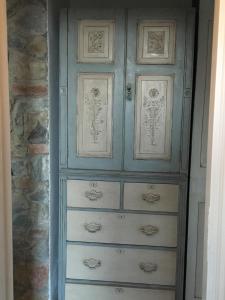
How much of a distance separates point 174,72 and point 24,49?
87 cm

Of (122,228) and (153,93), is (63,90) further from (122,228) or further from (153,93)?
(122,228)

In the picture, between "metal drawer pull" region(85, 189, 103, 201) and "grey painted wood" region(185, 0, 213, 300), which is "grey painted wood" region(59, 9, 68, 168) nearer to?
"metal drawer pull" region(85, 189, 103, 201)

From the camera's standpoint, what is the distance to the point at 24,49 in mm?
1979

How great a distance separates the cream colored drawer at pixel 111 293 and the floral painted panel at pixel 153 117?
839mm

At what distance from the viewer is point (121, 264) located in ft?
6.95

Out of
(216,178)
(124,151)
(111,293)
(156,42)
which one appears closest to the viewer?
(216,178)

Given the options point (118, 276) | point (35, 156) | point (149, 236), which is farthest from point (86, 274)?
point (35, 156)

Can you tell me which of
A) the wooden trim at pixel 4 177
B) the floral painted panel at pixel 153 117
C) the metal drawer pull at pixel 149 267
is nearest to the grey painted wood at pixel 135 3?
the floral painted panel at pixel 153 117

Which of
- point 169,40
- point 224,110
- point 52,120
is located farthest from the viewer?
point 52,120

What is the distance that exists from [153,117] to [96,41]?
55 cm

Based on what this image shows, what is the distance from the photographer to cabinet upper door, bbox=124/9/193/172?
1928mm

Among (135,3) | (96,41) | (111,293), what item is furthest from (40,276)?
(135,3)

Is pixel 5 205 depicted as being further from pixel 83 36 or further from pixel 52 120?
pixel 83 36

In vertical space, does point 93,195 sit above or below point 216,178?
below
